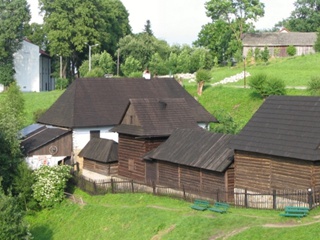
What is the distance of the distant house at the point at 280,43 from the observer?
73.4 meters

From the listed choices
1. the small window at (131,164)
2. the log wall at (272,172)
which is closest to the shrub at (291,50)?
the small window at (131,164)

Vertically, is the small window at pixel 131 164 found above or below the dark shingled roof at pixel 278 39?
below

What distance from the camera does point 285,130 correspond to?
26.5 m

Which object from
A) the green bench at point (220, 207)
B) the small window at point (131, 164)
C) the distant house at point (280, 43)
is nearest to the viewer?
the green bench at point (220, 207)

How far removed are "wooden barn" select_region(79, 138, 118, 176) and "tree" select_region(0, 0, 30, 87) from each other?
103ft

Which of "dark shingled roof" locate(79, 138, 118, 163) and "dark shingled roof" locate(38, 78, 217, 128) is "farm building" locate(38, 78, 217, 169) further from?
"dark shingled roof" locate(79, 138, 118, 163)

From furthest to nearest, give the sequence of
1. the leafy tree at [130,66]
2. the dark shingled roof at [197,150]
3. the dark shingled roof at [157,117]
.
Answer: the leafy tree at [130,66], the dark shingled roof at [157,117], the dark shingled roof at [197,150]

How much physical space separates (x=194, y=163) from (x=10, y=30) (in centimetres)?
4356

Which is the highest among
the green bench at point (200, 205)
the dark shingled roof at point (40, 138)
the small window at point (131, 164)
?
the dark shingled roof at point (40, 138)

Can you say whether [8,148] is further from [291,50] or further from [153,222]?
[291,50]

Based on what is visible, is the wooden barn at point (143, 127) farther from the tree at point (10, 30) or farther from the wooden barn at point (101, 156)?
the tree at point (10, 30)

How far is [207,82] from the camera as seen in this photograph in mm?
56844

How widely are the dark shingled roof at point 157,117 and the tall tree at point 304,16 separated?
72002 mm

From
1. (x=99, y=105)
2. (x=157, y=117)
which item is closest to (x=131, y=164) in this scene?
(x=157, y=117)
